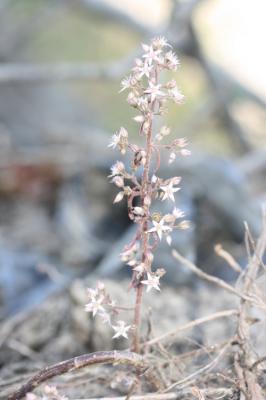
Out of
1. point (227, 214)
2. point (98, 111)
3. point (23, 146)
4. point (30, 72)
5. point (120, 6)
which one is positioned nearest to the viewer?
point (227, 214)

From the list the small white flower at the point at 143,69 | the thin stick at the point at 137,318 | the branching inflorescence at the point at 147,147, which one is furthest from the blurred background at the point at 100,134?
the small white flower at the point at 143,69

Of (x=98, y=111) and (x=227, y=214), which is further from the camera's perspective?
(x=98, y=111)

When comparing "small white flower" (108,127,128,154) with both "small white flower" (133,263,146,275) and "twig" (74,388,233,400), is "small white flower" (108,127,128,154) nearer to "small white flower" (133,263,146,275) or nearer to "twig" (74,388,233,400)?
"small white flower" (133,263,146,275)

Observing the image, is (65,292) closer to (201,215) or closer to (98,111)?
(201,215)

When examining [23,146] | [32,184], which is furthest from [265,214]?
[23,146]

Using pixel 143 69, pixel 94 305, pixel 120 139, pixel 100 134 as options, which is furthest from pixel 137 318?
pixel 100 134

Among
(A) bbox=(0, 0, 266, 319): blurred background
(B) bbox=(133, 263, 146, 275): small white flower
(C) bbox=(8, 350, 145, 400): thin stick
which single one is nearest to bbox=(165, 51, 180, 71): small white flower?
(B) bbox=(133, 263, 146, 275): small white flower

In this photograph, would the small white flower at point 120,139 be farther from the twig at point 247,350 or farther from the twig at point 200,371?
the twig at point 200,371
